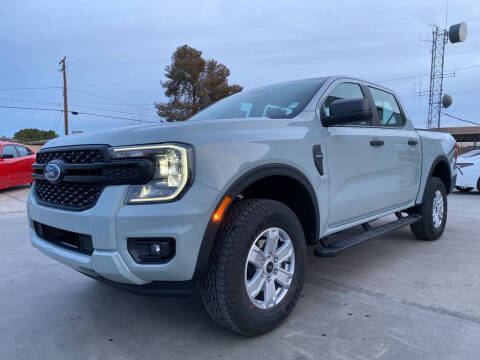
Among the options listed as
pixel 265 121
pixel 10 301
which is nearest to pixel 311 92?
pixel 265 121

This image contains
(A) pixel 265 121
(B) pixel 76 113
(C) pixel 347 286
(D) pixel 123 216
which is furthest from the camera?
(B) pixel 76 113

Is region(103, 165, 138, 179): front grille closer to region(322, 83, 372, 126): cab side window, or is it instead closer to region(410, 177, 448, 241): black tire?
region(322, 83, 372, 126): cab side window

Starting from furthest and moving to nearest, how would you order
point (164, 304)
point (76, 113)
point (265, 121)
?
1. point (76, 113)
2. point (164, 304)
3. point (265, 121)

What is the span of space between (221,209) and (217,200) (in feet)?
Answer: 0.21

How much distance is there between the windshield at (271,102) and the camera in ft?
9.96

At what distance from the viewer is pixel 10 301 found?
304 cm

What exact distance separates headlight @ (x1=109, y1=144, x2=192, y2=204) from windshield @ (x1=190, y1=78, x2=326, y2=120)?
108 centimetres

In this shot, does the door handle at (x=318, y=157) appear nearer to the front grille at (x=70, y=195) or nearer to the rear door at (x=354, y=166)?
the rear door at (x=354, y=166)

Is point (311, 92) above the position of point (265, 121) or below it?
above

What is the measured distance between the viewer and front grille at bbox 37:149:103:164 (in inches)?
85.0

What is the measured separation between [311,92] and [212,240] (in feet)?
5.34

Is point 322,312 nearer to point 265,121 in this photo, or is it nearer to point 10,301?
point 265,121

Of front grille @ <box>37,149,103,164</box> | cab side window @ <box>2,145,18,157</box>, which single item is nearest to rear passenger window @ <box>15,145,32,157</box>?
cab side window @ <box>2,145,18,157</box>

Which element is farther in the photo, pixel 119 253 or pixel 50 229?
pixel 50 229
